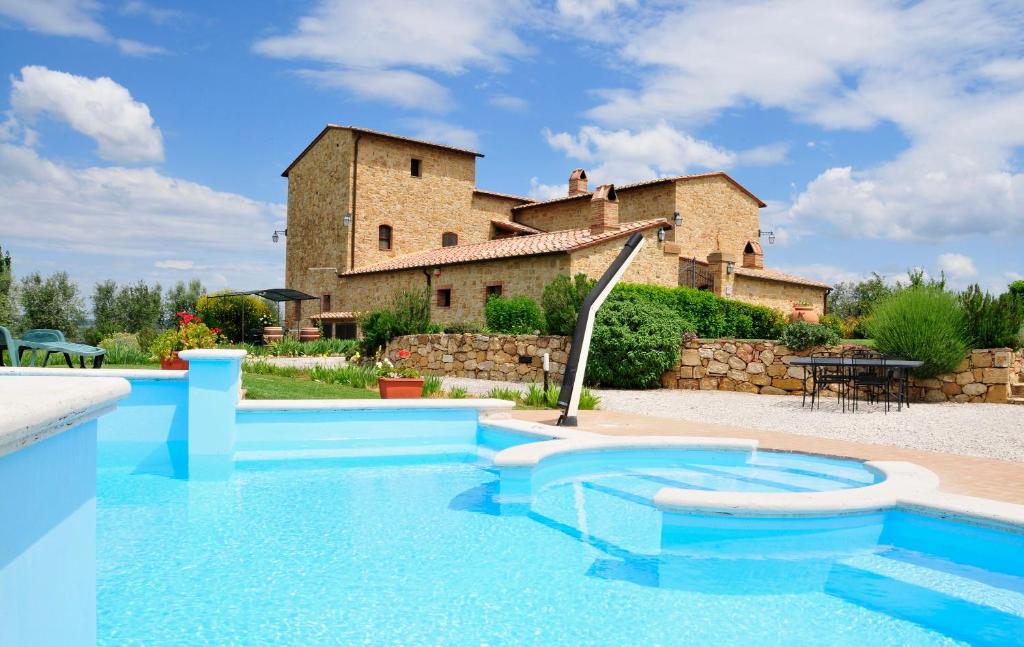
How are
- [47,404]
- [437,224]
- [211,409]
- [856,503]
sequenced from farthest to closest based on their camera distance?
[437,224]
[211,409]
[856,503]
[47,404]

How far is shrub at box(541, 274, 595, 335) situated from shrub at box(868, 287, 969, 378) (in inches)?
233

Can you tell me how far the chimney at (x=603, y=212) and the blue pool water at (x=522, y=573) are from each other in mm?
14454

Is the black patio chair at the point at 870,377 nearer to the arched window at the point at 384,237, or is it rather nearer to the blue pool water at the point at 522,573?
the blue pool water at the point at 522,573

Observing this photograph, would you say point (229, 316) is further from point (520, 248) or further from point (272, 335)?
point (520, 248)

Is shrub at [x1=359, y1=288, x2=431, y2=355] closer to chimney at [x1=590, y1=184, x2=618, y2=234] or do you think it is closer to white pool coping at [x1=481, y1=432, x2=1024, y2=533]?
chimney at [x1=590, y1=184, x2=618, y2=234]

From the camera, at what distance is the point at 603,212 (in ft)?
65.1

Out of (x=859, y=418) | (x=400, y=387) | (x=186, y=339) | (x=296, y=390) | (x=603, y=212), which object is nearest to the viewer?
(x=186, y=339)

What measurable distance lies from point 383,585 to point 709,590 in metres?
1.79

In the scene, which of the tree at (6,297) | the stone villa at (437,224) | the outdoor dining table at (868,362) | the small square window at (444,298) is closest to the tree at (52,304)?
the tree at (6,297)

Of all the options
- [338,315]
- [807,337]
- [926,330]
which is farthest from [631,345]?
[338,315]

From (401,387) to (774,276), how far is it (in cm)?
2110

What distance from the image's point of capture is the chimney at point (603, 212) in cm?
1973

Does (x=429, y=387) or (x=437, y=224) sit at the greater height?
(x=437, y=224)

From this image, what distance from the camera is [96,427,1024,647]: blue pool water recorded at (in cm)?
326
